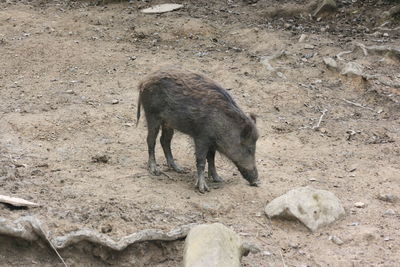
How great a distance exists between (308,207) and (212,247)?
1461 millimetres

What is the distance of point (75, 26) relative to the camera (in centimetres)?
1071

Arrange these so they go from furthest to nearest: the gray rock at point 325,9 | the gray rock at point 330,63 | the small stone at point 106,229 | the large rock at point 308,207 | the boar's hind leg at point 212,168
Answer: the gray rock at point 325,9 → the gray rock at point 330,63 → the boar's hind leg at point 212,168 → the large rock at point 308,207 → the small stone at point 106,229

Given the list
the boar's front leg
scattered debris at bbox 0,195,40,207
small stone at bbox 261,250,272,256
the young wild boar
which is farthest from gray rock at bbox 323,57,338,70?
scattered debris at bbox 0,195,40,207

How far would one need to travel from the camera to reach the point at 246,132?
19.4 ft

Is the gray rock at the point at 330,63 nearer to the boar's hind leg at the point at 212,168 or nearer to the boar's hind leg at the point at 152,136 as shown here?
the boar's hind leg at the point at 212,168

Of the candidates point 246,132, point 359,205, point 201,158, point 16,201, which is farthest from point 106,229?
point 359,205

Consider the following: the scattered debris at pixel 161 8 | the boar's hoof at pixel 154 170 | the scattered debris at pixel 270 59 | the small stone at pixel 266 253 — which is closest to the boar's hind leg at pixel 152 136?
the boar's hoof at pixel 154 170

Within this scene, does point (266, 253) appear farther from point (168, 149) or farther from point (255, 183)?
point (168, 149)

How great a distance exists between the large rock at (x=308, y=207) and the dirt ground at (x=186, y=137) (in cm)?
9

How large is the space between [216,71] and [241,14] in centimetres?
293

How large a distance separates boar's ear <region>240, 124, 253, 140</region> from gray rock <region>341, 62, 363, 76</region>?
363 cm

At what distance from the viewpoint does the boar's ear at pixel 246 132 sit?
232 inches

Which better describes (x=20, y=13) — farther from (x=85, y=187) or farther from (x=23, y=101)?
(x=85, y=187)

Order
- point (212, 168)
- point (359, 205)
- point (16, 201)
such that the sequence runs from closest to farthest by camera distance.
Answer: point (16, 201) < point (359, 205) < point (212, 168)
